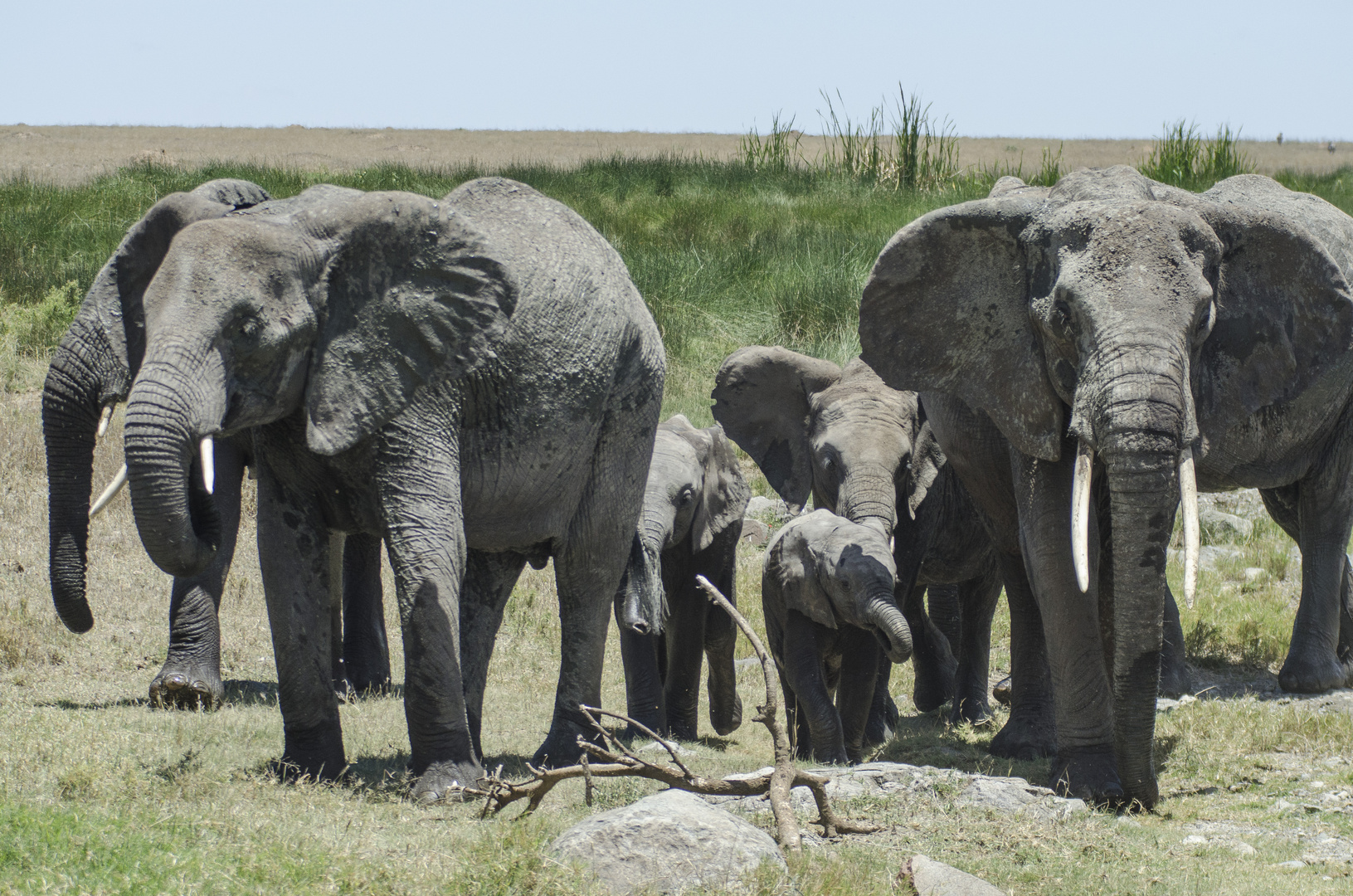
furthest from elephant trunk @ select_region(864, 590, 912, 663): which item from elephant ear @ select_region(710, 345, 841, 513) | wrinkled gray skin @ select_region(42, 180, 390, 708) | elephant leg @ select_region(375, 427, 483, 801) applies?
wrinkled gray skin @ select_region(42, 180, 390, 708)

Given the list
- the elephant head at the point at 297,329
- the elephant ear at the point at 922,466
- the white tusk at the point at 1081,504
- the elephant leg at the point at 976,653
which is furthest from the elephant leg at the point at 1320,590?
the elephant head at the point at 297,329

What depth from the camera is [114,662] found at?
9398 millimetres

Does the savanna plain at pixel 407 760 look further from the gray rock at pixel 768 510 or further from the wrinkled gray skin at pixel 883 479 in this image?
the gray rock at pixel 768 510

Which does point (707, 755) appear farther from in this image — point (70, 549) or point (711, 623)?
point (70, 549)

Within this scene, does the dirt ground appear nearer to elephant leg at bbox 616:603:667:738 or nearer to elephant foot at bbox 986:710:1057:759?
elephant leg at bbox 616:603:667:738

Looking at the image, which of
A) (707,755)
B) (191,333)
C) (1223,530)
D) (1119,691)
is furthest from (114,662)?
(1223,530)

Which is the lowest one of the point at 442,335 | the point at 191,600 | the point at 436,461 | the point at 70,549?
the point at 191,600

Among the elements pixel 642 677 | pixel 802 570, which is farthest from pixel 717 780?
pixel 642 677

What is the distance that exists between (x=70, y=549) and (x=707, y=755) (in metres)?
3.33

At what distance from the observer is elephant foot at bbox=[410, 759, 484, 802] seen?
5781 mm

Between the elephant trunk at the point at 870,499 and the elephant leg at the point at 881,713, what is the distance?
2.53ft

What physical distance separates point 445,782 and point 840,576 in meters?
2.80

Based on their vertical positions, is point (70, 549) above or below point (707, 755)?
above

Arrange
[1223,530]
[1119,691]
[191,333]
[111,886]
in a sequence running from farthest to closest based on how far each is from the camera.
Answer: [1223,530], [1119,691], [191,333], [111,886]
